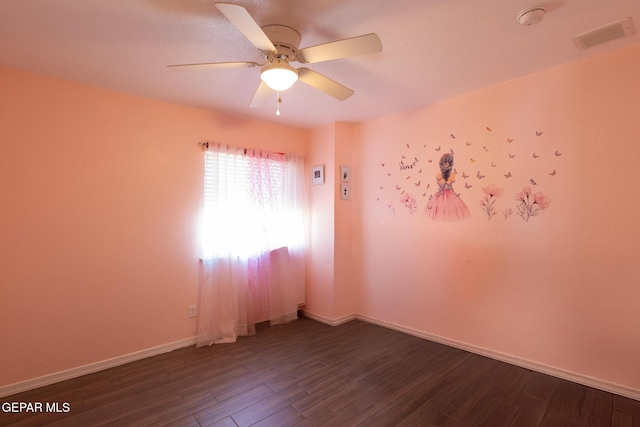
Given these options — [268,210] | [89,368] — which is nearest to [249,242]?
[268,210]

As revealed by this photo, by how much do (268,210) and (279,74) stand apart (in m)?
1.97

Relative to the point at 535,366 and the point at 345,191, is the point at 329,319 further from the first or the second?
the point at 535,366

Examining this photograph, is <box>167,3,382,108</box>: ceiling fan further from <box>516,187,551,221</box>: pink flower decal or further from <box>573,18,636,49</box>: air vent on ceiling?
<box>516,187,551,221</box>: pink flower decal

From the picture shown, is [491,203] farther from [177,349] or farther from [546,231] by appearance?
[177,349]

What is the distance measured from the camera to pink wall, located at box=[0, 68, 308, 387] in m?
2.12

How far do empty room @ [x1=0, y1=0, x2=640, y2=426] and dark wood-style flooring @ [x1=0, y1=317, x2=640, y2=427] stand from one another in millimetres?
19

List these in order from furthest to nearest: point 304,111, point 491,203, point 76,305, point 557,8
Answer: point 304,111 < point 491,203 < point 76,305 < point 557,8

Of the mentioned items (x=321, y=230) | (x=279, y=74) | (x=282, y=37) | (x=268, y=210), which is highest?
(x=282, y=37)

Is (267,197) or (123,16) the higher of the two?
(123,16)

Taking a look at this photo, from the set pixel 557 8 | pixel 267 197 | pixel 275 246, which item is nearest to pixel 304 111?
pixel 267 197

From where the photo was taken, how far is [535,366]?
2291mm

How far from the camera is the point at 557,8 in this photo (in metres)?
1.55

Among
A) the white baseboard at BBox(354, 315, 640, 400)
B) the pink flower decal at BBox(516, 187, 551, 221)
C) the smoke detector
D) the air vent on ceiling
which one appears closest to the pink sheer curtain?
the white baseboard at BBox(354, 315, 640, 400)

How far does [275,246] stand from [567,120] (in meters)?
2.97
